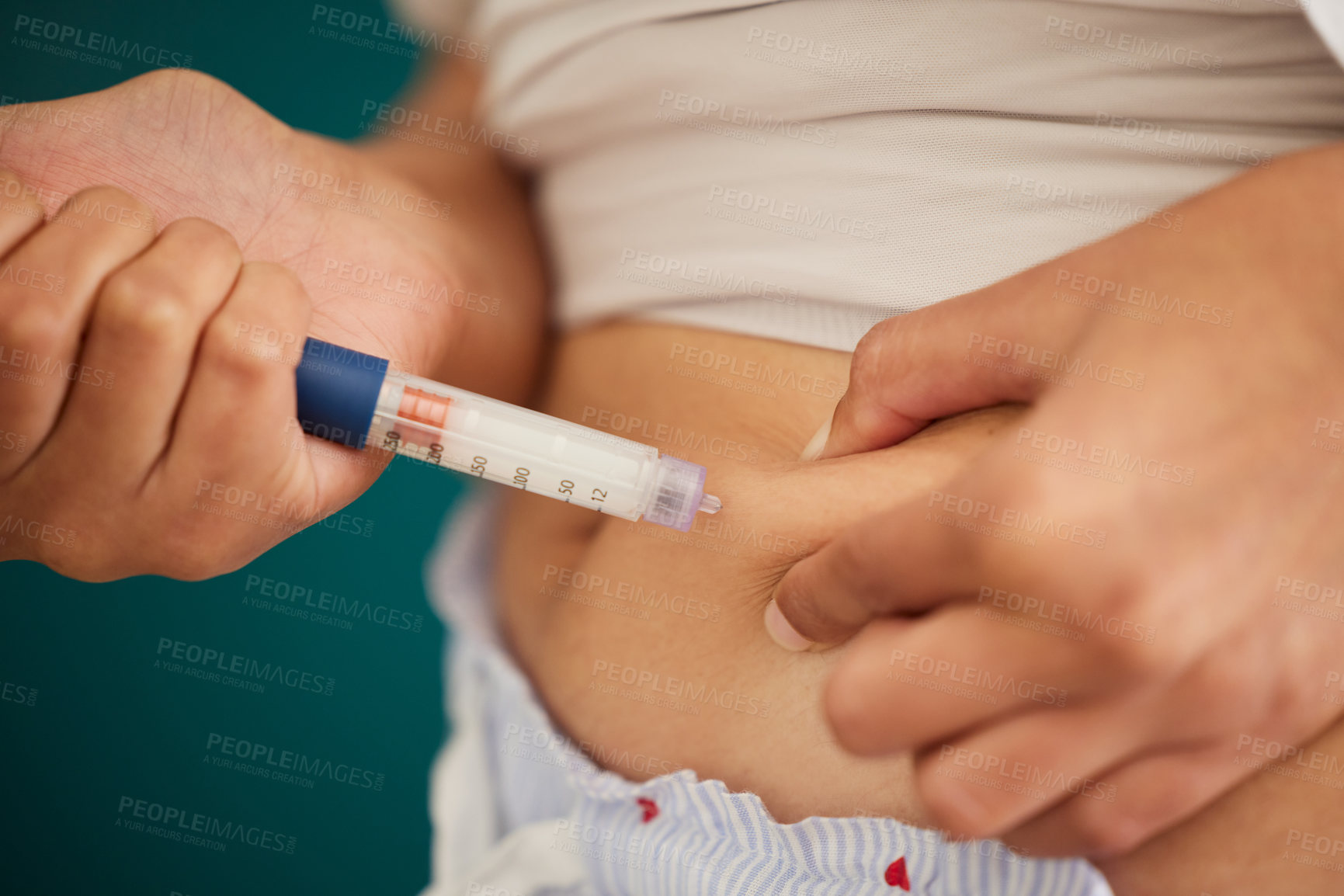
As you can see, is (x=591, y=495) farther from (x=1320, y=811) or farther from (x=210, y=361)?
(x=1320, y=811)

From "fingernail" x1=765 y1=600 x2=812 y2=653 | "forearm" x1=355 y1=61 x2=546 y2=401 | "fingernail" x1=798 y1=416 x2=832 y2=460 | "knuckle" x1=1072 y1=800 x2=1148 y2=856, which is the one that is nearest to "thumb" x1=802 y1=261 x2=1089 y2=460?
"fingernail" x1=798 y1=416 x2=832 y2=460

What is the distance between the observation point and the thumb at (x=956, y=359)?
547 millimetres

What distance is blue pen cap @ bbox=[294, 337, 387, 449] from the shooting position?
639mm

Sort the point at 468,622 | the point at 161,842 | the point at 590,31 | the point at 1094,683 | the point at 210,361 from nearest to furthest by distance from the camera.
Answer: the point at 1094,683, the point at 210,361, the point at 590,31, the point at 468,622, the point at 161,842

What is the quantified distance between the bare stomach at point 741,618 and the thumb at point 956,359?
2 centimetres

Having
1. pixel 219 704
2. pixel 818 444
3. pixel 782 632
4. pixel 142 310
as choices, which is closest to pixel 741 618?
pixel 782 632

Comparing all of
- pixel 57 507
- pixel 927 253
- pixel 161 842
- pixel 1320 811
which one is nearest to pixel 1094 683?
pixel 1320 811

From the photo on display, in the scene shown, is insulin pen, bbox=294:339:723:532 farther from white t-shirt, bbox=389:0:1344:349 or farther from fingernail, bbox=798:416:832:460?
white t-shirt, bbox=389:0:1344:349

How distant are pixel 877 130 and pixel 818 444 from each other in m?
0.29

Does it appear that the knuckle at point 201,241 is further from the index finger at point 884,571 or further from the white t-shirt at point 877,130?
the index finger at point 884,571

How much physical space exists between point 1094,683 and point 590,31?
2.43ft

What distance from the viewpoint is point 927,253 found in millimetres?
676

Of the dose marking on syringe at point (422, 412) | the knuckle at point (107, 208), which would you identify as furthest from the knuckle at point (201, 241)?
the dose marking on syringe at point (422, 412)

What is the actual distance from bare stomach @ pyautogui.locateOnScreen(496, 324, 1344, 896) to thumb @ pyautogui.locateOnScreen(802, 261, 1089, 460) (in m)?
0.02
